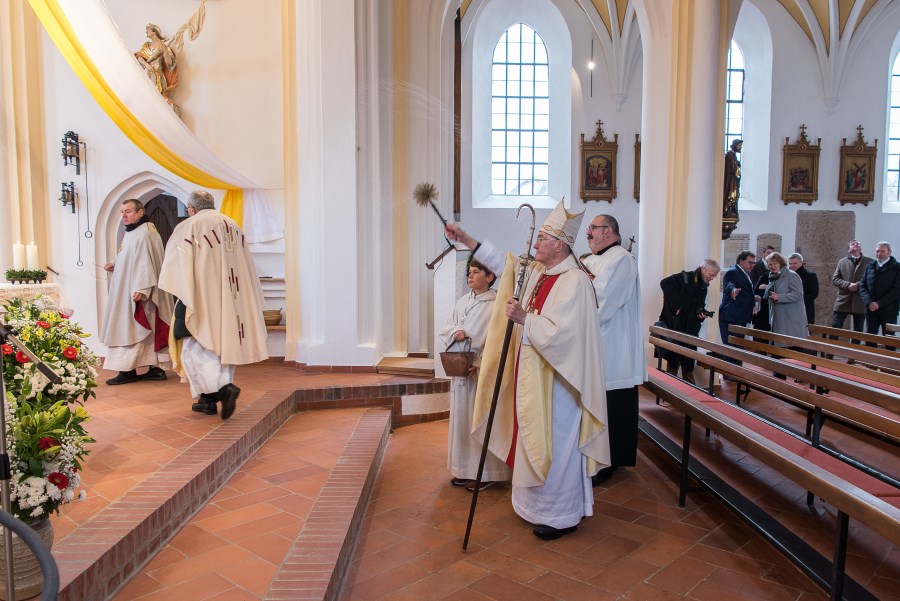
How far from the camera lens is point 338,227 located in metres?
6.44

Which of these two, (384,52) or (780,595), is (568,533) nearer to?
(780,595)

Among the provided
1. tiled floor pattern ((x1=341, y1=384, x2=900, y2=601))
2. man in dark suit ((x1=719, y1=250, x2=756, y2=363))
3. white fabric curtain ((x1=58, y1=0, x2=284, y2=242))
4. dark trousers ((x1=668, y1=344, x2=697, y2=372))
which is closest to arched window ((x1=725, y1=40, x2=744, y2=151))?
man in dark suit ((x1=719, y1=250, x2=756, y2=363))

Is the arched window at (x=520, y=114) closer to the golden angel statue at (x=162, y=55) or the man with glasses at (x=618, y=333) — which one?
the golden angel statue at (x=162, y=55)

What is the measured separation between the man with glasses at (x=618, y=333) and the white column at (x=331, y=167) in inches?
116

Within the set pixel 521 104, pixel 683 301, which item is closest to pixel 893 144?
pixel 521 104

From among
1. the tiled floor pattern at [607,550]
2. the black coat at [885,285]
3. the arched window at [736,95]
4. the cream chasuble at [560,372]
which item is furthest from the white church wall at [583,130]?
the cream chasuble at [560,372]

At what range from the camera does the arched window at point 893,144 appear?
1463 cm

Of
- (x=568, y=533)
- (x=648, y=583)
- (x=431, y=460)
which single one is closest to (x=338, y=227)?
(x=431, y=460)

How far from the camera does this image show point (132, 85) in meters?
5.56

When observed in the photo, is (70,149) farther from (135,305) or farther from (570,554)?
(570,554)

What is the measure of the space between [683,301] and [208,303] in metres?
5.00

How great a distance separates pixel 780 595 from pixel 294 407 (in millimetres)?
4083

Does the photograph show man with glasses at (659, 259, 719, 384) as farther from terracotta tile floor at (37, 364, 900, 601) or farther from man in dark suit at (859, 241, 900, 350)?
man in dark suit at (859, 241, 900, 350)

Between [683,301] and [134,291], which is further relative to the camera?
[683,301]
